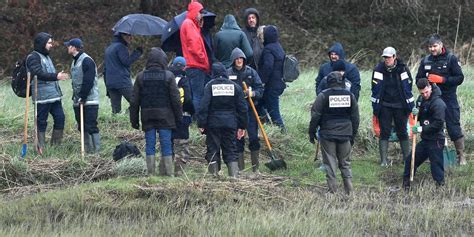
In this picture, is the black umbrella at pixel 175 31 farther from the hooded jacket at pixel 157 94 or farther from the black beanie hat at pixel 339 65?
the hooded jacket at pixel 157 94

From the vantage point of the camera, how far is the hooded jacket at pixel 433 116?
12117 millimetres

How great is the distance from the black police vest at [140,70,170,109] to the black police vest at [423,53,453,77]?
401cm

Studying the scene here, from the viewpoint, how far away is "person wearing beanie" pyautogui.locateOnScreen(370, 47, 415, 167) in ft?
43.9

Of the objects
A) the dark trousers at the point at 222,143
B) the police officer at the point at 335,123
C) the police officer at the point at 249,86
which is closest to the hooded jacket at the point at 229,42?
the police officer at the point at 249,86

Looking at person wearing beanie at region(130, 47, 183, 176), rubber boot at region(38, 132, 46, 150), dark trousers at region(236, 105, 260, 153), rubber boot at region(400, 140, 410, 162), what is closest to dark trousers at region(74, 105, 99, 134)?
rubber boot at region(38, 132, 46, 150)

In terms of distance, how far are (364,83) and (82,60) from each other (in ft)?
25.1

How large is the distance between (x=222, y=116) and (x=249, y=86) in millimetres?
1072

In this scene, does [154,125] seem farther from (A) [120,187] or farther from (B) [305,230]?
(B) [305,230]

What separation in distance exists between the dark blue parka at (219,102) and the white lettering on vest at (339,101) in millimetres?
1224

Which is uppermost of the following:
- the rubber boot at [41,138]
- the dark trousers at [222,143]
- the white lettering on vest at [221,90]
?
the white lettering on vest at [221,90]

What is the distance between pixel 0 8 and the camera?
2641cm

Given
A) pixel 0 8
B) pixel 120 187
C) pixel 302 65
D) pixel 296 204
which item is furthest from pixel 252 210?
pixel 0 8

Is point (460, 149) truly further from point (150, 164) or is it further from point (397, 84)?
point (150, 164)

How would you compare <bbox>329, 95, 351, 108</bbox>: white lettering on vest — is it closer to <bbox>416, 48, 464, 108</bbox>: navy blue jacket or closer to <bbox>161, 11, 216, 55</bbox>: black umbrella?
<bbox>416, 48, 464, 108</bbox>: navy blue jacket
